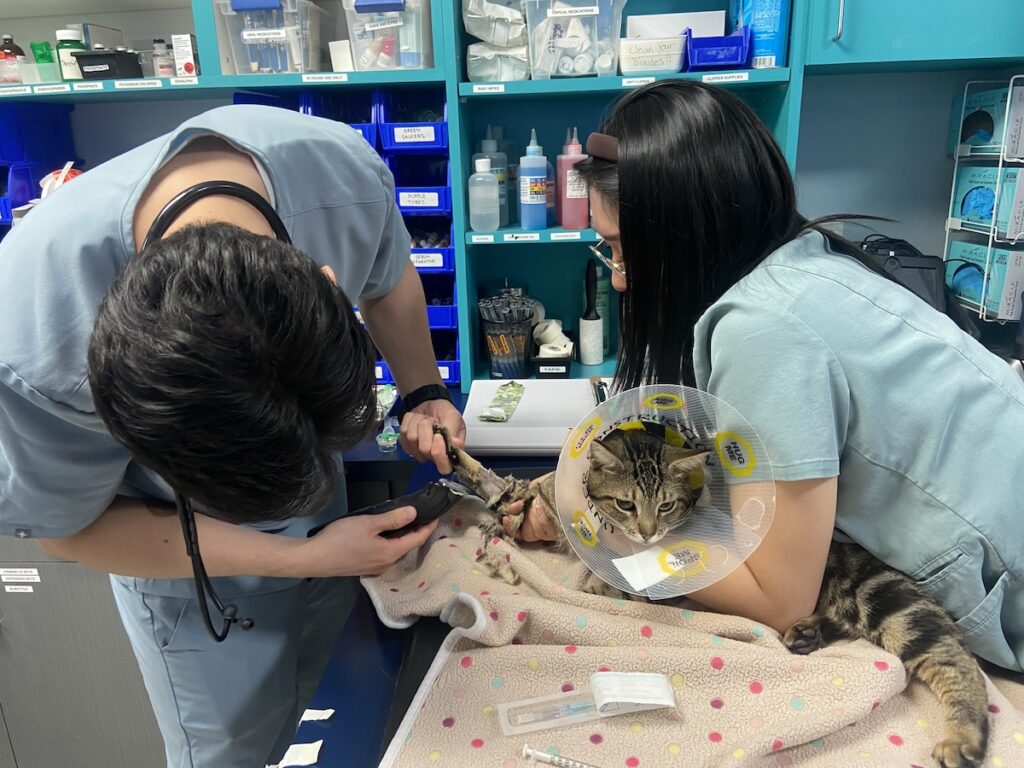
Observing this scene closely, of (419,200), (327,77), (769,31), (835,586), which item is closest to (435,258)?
(419,200)

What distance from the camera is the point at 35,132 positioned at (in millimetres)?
2143

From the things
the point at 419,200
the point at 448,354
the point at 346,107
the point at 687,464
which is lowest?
the point at 448,354

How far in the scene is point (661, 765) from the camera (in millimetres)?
670

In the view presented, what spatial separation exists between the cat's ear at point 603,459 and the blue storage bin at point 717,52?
130 cm

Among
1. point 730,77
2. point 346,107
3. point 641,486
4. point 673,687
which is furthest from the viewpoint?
point 346,107

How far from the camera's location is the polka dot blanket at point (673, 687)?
68 centimetres

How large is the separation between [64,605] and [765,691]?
159 centimetres

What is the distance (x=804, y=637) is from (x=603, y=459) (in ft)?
1.06

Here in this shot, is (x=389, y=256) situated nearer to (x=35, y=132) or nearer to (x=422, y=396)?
(x=422, y=396)

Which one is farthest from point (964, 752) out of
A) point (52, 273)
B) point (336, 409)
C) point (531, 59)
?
point (531, 59)

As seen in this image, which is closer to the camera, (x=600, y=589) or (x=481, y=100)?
(x=600, y=589)

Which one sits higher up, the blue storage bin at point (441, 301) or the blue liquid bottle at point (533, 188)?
the blue liquid bottle at point (533, 188)

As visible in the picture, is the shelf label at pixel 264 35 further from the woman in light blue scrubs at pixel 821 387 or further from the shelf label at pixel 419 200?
the woman in light blue scrubs at pixel 821 387

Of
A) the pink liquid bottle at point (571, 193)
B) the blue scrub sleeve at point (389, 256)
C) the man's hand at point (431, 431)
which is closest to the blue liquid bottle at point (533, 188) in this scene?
the pink liquid bottle at point (571, 193)
